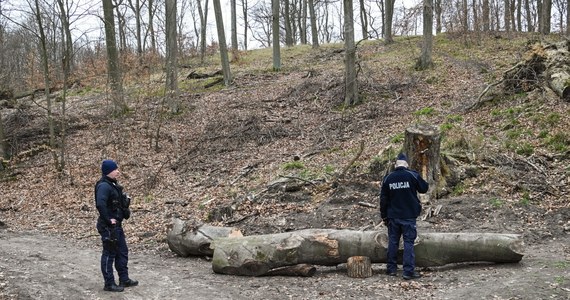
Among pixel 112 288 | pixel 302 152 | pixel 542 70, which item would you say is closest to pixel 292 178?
pixel 302 152

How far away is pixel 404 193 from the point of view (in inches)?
287

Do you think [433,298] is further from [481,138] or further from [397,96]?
[397,96]


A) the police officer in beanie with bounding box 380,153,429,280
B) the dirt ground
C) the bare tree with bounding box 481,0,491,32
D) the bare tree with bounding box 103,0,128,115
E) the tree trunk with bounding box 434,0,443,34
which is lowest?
the dirt ground

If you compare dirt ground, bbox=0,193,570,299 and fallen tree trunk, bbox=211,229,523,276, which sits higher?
fallen tree trunk, bbox=211,229,523,276

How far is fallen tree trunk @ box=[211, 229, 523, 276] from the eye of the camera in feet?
24.0

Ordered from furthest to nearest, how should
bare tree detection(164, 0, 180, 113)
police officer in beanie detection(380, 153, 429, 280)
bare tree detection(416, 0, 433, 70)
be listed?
bare tree detection(416, 0, 433, 70), bare tree detection(164, 0, 180, 113), police officer in beanie detection(380, 153, 429, 280)

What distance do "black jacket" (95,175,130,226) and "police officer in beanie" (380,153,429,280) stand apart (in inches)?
160

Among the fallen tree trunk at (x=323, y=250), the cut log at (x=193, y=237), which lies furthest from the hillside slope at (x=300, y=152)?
the fallen tree trunk at (x=323, y=250)

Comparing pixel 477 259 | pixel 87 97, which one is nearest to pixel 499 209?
pixel 477 259

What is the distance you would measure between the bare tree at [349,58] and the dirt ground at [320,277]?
34.5ft

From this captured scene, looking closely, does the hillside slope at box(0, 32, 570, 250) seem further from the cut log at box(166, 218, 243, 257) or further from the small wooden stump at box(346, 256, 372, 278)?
the small wooden stump at box(346, 256, 372, 278)

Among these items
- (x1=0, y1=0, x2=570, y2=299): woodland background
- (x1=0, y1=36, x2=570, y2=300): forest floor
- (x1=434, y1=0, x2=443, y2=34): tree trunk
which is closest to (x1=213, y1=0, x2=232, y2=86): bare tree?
(x1=0, y1=0, x2=570, y2=299): woodland background

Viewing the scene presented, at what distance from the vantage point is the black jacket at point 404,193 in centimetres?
724

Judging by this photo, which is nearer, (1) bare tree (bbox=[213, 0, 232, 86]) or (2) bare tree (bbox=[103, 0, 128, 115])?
(2) bare tree (bbox=[103, 0, 128, 115])
